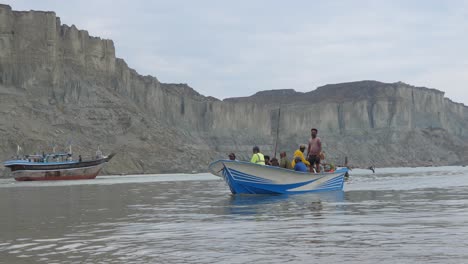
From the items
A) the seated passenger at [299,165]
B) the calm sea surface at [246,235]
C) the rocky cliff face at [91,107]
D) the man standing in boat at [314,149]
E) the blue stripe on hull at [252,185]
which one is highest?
the rocky cliff face at [91,107]

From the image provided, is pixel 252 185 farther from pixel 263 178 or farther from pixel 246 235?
pixel 246 235

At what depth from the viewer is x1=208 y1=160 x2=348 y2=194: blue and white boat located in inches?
1081

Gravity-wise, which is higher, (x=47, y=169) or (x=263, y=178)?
(x=47, y=169)

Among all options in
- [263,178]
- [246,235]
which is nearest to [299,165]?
[263,178]

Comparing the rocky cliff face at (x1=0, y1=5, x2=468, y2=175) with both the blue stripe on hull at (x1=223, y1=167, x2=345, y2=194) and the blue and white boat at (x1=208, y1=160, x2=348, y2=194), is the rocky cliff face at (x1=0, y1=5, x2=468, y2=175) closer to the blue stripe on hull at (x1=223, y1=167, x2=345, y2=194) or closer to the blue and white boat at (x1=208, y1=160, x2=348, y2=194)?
the blue stripe on hull at (x1=223, y1=167, x2=345, y2=194)

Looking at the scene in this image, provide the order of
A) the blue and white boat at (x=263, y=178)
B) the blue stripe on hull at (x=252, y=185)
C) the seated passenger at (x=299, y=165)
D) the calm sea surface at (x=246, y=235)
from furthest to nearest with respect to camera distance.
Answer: the seated passenger at (x=299, y=165)
the blue stripe on hull at (x=252, y=185)
the blue and white boat at (x=263, y=178)
the calm sea surface at (x=246, y=235)

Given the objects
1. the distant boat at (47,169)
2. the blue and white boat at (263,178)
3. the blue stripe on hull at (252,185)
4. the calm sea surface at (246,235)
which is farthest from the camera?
the distant boat at (47,169)

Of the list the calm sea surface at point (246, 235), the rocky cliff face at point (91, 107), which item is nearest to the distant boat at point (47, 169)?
the rocky cliff face at point (91, 107)

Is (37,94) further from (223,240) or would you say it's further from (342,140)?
(223,240)

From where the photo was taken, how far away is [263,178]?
27.7 metres

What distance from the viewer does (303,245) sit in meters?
11.2

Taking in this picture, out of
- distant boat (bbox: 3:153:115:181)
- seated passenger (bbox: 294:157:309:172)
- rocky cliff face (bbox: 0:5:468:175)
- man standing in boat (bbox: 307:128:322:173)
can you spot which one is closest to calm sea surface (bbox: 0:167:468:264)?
man standing in boat (bbox: 307:128:322:173)

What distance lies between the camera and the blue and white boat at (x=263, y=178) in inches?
1081

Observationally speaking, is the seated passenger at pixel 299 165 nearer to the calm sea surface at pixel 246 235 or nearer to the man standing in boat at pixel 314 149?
the man standing in boat at pixel 314 149
